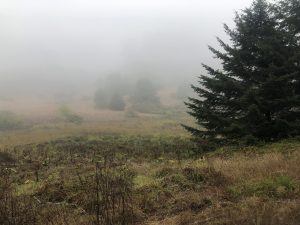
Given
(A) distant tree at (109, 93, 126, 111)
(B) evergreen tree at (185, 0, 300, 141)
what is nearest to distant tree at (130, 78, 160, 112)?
(A) distant tree at (109, 93, 126, 111)

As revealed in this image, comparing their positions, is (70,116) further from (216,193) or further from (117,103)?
(216,193)

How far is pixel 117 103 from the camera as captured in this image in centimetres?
13975

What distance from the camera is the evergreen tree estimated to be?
56.6ft

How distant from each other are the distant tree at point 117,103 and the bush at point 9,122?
35.1m

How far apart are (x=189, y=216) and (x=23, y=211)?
8.83 feet

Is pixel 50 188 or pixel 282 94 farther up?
pixel 282 94

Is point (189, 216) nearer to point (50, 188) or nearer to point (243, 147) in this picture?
point (50, 188)

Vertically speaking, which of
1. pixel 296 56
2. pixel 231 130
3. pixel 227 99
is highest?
pixel 296 56

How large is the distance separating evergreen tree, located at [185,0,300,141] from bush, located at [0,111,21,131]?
285 feet

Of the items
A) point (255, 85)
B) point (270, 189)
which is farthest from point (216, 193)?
point (255, 85)

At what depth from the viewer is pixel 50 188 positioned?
10.6 m

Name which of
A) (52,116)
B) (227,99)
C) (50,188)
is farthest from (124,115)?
(50,188)

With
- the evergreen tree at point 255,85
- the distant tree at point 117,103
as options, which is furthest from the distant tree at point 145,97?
the evergreen tree at point 255,85

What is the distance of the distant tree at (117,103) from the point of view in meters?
139
